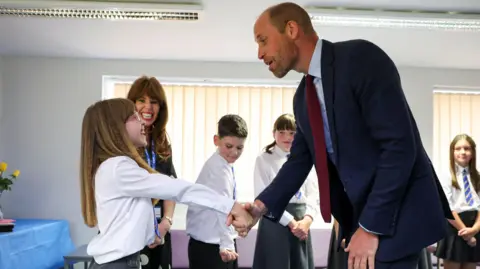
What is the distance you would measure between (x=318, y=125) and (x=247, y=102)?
12.8ft

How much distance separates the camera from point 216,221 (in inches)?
112

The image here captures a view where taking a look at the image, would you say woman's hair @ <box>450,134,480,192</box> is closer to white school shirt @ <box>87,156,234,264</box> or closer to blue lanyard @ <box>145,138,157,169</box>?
blue lanyard @ <box>145,138,157,169</box>

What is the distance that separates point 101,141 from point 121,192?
0.80 feet

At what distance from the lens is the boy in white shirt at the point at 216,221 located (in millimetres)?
2811

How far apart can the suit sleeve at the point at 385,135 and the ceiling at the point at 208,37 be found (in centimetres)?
254

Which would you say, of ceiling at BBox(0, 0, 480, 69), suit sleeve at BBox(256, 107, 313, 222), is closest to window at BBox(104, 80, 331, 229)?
ceiling at BBox(0, 0, 480, 69)

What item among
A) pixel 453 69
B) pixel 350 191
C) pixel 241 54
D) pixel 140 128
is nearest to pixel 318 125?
pixel 350 191

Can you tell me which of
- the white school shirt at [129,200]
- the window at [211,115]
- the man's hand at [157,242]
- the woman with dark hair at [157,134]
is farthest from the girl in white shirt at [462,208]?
the white school shirt at [129,200]

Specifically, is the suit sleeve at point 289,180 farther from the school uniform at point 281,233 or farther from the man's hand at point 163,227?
the school uniform at point 281,233

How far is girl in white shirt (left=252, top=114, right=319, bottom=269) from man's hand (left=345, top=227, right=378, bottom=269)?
1.78m

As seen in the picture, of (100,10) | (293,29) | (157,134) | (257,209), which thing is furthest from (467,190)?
(293,29)

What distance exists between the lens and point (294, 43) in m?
1.54

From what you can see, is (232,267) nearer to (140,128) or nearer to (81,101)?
(140,128)

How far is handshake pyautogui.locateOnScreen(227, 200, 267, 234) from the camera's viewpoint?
182 cm
